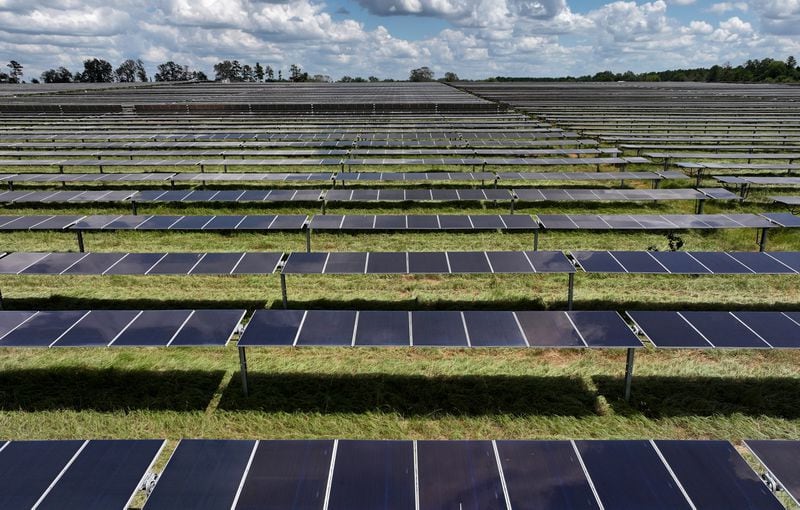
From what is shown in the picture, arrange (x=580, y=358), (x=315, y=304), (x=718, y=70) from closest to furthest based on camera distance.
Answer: (x=580, y=358), (x=315, y=304), (x=718, y=70)

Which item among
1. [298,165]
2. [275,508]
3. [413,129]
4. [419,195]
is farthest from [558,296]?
[413,129]

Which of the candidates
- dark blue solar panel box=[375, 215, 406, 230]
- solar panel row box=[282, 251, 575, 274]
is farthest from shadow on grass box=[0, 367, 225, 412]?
dark blue solar panel box=[375, 215, 406, 230]

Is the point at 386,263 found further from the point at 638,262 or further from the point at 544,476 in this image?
the point at 544,476

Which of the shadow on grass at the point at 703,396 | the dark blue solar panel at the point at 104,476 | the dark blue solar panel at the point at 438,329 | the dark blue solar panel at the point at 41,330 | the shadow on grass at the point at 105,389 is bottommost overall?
the shadow on grass at the point at 703,396

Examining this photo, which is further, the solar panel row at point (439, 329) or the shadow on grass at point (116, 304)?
the shadow on grass at point (116, 304)

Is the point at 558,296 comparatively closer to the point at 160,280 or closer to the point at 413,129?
the point at 160,280

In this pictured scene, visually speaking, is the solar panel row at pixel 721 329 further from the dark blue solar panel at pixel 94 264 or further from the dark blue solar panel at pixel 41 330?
the dark blue solar panel at pixel 94 264

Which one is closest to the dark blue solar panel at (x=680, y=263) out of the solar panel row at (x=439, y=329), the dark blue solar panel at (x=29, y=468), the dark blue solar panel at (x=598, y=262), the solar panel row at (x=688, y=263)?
the solar panel row at (x=688, y=263)
